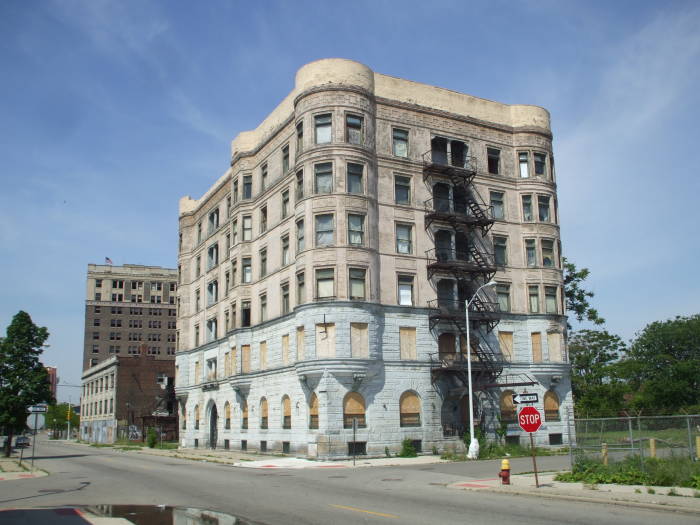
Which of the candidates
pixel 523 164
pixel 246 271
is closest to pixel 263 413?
pixel 246 271

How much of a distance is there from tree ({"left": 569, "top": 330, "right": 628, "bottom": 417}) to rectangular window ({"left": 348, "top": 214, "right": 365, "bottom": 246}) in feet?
124

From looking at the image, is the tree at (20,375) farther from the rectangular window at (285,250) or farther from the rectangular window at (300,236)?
the rectangular window at (300,236)

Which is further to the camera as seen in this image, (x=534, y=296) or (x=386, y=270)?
(x=534, y=296)

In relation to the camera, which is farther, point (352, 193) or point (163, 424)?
point (163, 424)

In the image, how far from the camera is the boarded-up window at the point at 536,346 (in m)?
46.8

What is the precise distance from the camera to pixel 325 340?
39938mm

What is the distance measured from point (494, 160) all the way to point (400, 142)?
801cm

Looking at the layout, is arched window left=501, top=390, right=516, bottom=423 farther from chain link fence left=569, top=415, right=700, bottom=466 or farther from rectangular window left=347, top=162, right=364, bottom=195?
chain link fence left=569, top=415, right=700, bottom=466

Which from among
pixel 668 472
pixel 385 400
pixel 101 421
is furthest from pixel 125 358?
pixel 668 472

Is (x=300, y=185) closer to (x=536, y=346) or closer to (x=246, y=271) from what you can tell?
(x=246, y=271)

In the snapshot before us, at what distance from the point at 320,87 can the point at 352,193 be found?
22.8 ft

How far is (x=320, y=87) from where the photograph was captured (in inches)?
1694

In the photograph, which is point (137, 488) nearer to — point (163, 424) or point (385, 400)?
point (385, 400)

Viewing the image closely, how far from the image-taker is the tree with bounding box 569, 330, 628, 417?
69188mm
